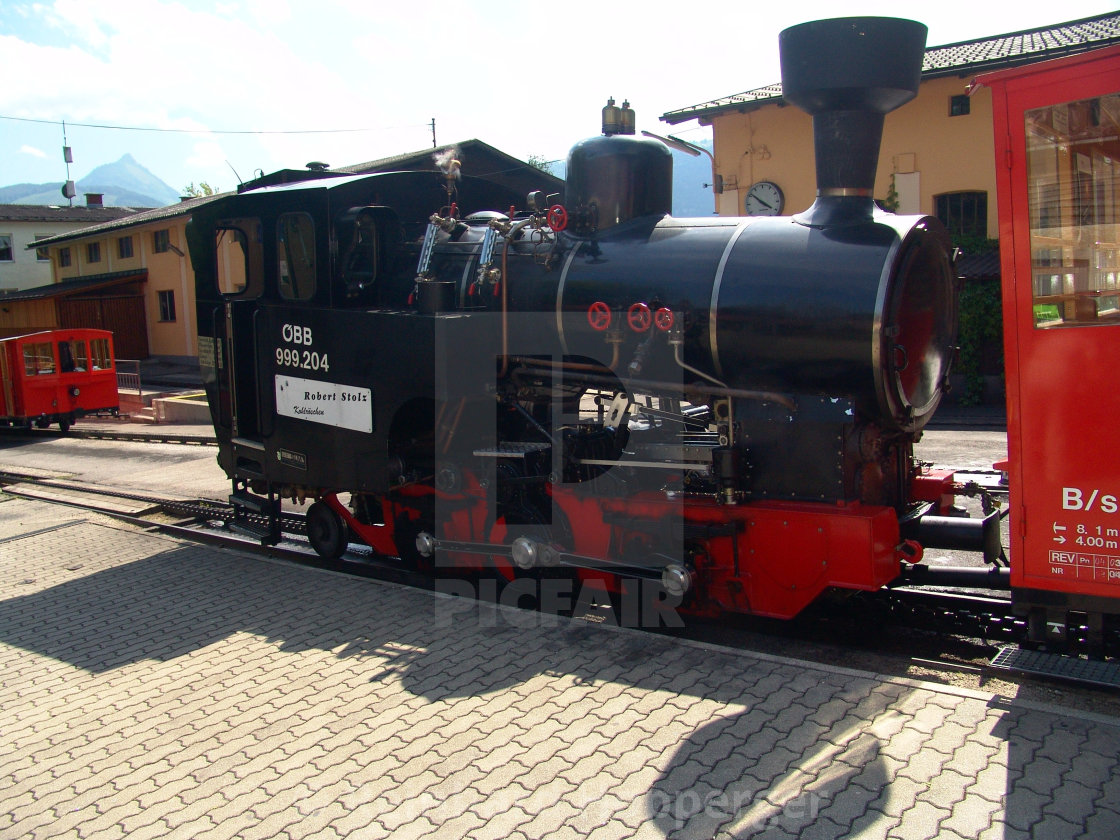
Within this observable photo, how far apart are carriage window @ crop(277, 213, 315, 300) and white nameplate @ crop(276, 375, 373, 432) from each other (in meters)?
0.67

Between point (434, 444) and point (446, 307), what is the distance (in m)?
1.01

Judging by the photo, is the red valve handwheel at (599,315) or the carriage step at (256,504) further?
the carriage step at (256,504)

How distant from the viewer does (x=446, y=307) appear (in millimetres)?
5590

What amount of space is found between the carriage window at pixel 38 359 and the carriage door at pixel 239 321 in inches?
495

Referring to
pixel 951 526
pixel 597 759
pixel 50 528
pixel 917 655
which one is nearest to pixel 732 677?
pixel 597 759

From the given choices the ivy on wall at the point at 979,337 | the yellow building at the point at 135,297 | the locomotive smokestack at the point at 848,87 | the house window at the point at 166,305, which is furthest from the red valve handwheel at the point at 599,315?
the house window at the point at 166,305

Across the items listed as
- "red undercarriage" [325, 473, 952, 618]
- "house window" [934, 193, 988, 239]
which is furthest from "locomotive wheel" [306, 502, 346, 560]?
"house window" [934, 193, 988, 239]

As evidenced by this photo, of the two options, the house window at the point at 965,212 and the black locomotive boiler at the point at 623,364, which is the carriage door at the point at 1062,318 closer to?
the black locomotive boiler at the point at 623,364

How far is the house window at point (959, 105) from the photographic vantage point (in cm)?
1623

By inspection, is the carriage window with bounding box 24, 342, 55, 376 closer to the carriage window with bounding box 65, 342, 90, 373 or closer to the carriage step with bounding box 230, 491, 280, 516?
the carriage window with bounding box 65, 342, 90, 373

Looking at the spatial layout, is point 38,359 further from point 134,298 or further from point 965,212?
point 965,212

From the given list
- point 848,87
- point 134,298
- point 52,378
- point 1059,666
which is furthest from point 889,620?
point 134,298

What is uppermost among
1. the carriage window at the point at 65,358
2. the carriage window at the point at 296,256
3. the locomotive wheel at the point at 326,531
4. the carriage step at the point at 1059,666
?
the carriage window at the point at 296,256

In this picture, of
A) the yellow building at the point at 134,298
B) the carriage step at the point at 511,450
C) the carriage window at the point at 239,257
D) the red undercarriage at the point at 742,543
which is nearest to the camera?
the red undercarriage at the point at 742,543
